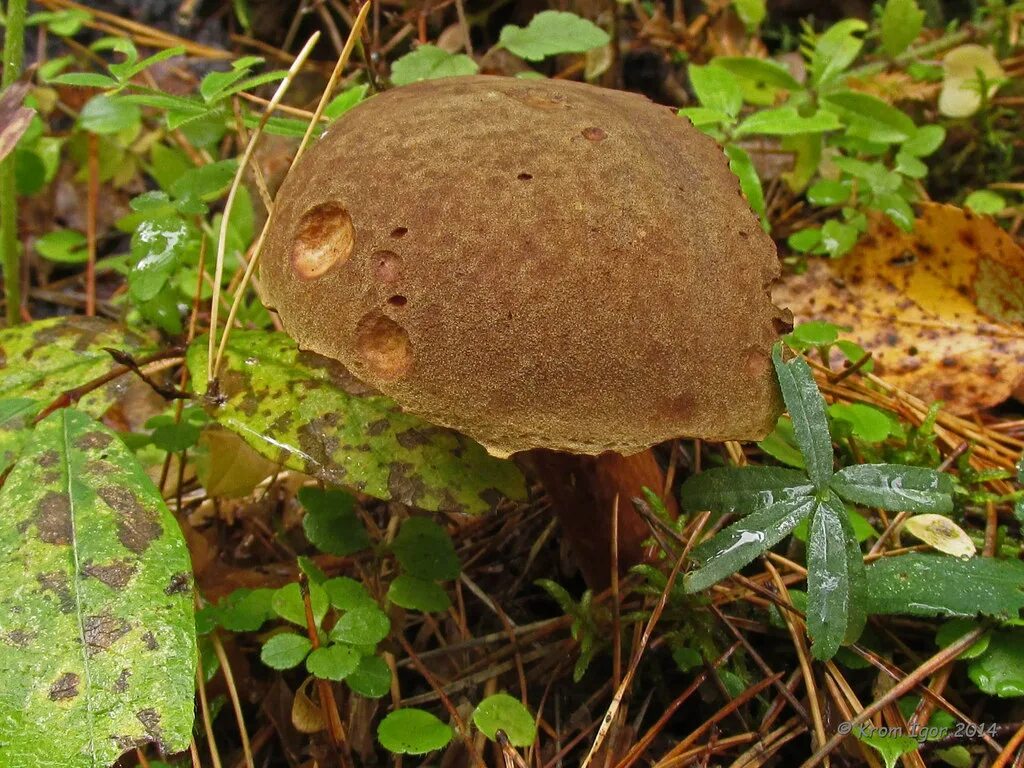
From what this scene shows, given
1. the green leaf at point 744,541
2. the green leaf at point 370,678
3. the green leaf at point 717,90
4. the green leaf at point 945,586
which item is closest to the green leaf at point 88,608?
the green leaf at point 370,678

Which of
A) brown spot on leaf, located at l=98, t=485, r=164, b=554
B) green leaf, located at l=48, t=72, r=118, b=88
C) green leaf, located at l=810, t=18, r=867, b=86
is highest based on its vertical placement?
green leaf, located at l=48, t=72, r=118, b=88

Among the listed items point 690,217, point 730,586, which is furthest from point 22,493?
point 730,586

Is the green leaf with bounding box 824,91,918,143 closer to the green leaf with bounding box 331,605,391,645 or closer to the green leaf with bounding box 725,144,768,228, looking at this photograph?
the green leaf with bounding box 725,144,768,228

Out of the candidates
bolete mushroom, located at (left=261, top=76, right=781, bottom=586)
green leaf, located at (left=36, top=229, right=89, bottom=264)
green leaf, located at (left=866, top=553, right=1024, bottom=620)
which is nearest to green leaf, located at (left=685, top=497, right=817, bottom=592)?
bolete mushroom, located at (left=261, top=76, right=781, bottom=586)

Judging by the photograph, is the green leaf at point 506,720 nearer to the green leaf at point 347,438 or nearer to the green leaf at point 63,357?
the green leaf at point 347,438

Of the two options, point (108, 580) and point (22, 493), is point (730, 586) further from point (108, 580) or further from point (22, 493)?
point (22, 493)

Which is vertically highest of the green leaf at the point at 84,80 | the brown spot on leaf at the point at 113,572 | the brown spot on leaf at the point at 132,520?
the green leaf at the point at 84,80

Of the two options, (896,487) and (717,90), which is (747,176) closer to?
(717,90)
